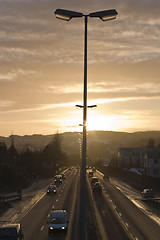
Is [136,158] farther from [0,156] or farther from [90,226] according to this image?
[90,226]

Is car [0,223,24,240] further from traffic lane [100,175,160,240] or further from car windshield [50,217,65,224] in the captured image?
traffic lane [100,175,160,240]

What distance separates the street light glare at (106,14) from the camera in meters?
15.1

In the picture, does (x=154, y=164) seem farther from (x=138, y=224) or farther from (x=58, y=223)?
(x=58, y=223)

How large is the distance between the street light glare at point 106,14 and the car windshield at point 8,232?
13124 mm

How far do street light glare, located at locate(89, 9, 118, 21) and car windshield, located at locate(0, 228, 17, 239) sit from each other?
1312 centimetres

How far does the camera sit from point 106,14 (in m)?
15.2

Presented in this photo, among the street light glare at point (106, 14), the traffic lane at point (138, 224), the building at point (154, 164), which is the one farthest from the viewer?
the building at point (154, 164)

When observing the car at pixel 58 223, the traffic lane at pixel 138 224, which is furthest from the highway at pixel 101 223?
the car at pixel 58 223

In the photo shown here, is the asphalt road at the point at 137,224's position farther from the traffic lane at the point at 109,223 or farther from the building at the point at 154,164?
the building at the point at 154,164

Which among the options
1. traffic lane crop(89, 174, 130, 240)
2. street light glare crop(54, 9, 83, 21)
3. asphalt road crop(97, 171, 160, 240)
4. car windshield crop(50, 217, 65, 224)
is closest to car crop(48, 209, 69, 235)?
car windshield crop(50, 217, 65, 224)

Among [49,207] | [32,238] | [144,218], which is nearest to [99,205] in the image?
[49,207]

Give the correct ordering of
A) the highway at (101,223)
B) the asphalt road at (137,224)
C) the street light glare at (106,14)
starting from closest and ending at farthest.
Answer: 1. the street light glare at (106,14)
2. the highway at (101,223)
3. the asphalt road at (137,224)

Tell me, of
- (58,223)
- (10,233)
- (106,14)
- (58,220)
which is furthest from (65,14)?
(58,223)

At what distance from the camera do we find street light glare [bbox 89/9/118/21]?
15062mm
